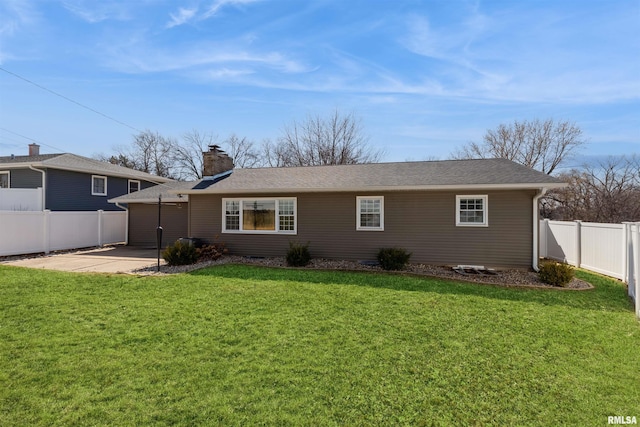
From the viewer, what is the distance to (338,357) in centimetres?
390

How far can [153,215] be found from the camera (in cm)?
1570

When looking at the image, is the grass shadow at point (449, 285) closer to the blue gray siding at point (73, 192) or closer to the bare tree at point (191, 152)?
the blue gray siding at point (73, 192)

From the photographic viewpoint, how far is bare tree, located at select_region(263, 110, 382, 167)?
89.3 feet

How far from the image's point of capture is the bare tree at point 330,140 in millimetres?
27219

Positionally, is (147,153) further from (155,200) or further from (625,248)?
(625,248)

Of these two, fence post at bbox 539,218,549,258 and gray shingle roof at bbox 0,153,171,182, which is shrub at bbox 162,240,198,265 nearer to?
gray shingle roof at bbox 0,153,171,182

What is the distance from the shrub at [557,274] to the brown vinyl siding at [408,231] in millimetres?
1526

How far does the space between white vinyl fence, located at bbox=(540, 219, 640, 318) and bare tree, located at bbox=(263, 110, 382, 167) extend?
55.4 ft

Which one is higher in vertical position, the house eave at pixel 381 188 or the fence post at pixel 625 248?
the house eave at pixel 381 188

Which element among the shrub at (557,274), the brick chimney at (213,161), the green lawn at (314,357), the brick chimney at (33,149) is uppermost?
the brick chimney at (33,149)

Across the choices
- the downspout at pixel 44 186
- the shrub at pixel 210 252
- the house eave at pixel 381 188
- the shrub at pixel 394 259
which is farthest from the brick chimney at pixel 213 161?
the downspout at pixel 44 186

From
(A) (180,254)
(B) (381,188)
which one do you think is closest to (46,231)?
(A) (180,254)

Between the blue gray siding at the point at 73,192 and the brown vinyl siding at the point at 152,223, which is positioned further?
the blue gray siding at the point at 73,192

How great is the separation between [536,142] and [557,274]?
2401 cm
